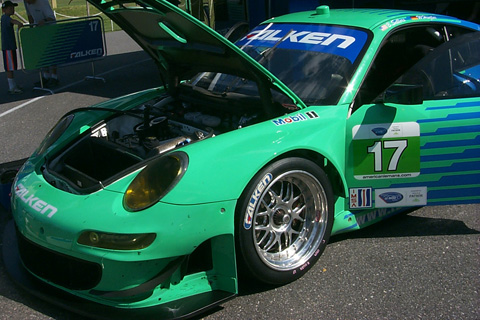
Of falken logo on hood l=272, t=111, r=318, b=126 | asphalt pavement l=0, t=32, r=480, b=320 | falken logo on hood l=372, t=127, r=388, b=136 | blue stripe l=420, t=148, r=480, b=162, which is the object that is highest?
falken logo on hood l=272, t=111, r=318, b=126

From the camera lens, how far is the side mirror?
129 inches

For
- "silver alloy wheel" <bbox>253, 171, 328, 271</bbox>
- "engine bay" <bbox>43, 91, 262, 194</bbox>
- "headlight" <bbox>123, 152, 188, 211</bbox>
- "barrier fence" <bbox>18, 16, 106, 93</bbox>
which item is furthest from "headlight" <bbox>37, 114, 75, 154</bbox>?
"barrier fence" <bbox>18, 16, 106, 93</bbox>

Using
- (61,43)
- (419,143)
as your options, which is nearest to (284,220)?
(419,143)

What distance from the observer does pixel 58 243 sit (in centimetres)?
274

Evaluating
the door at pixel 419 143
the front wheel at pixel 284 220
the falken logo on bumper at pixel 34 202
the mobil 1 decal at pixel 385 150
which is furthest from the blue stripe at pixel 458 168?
the falken logo on bumper at pixel 34 202

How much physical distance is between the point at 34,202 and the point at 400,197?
217cm

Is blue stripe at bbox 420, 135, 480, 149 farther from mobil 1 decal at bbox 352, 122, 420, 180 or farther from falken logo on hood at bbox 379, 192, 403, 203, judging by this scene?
falken logo on hood at bbox 379, 192, 403, 203

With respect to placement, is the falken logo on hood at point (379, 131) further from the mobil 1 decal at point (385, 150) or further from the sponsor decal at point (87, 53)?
the sponsor decal at point (87, 53)

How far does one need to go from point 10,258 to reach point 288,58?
2.19m

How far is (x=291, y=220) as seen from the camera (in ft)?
10.6

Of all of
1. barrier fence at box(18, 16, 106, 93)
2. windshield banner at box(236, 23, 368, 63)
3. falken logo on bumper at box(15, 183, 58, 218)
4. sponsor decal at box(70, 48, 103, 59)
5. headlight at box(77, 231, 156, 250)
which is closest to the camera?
headlight at box(77, 231, 156, 250)

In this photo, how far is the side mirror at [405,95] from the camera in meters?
3.28

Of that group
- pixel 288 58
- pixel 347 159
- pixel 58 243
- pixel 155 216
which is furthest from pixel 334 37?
pixel 58 243

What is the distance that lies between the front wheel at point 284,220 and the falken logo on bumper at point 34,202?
3.12ft
